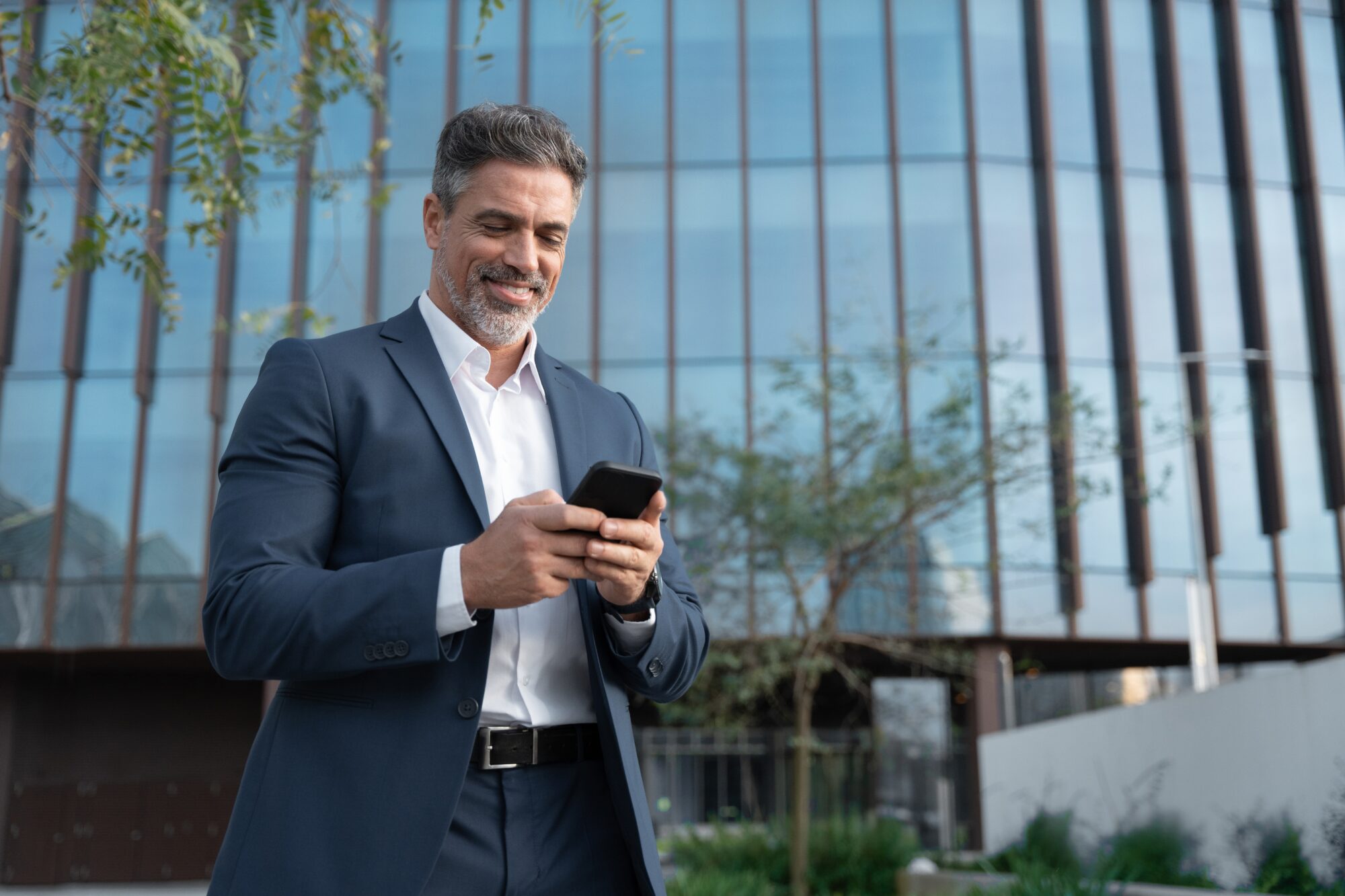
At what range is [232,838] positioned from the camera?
174cm

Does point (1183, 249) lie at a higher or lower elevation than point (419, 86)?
lower

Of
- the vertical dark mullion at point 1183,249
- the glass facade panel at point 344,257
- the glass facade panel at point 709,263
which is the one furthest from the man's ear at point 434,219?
the vertical dark mullion at point 1183,249

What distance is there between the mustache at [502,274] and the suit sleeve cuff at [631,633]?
604 millimetres

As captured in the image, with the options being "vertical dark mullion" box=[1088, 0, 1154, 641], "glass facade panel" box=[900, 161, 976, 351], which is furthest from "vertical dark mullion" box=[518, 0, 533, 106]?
"vertical dark mullion" box=[1088, 0, 1154, 641]

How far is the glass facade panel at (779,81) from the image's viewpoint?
1997 centimetres

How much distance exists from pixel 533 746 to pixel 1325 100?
22220 millimetres

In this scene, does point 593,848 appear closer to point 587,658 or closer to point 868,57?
point 587,658

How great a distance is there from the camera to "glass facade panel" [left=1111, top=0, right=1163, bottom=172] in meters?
19.9

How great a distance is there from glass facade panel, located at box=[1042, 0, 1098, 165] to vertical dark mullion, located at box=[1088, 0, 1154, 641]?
0.15 meters

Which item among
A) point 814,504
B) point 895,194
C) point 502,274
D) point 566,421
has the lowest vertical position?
point 566,421

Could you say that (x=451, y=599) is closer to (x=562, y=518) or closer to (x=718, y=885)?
(x=562, y=518)

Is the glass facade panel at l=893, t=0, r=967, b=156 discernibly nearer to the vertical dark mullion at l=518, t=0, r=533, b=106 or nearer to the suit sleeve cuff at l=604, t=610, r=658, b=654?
the vertical dark mullion at l=518, t=0, r=533, b=106

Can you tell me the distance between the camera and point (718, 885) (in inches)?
408

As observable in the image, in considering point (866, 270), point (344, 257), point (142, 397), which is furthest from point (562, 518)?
point (142, 397)
